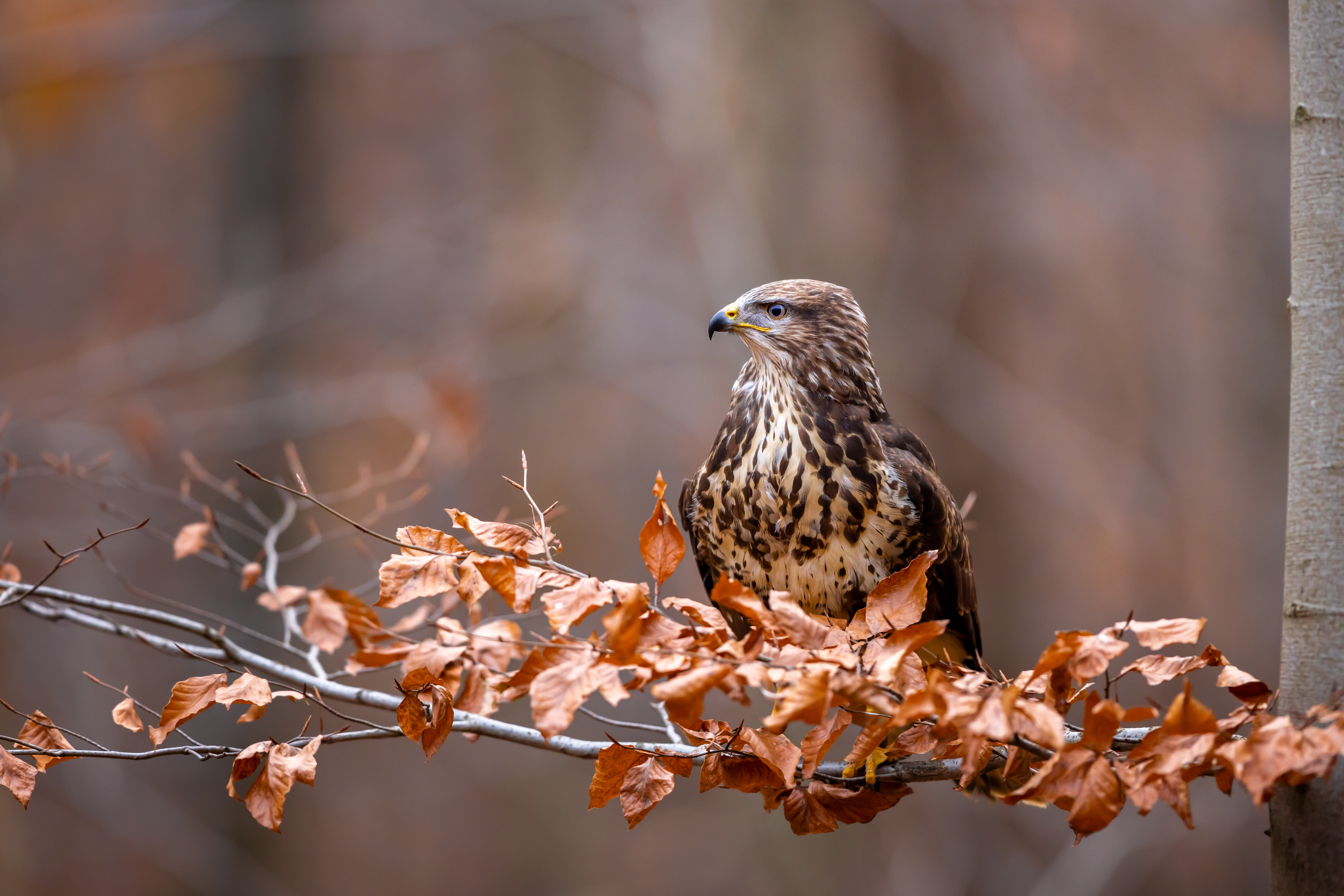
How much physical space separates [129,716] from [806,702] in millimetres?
1250

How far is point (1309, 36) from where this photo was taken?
6.56 feet

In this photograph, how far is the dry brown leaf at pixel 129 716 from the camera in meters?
1.80

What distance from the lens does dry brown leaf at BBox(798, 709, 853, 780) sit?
172cm

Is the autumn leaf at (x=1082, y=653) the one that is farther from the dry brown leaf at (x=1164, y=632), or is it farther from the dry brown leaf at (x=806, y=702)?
the dry brown leaf at (x=806, y=702)

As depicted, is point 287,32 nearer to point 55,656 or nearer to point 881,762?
point 55,656

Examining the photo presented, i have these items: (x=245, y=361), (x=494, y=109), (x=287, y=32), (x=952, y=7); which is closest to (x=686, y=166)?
(x=952, y=7)

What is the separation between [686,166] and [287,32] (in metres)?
2.64

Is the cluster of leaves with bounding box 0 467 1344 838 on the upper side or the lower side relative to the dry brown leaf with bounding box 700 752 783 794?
upper

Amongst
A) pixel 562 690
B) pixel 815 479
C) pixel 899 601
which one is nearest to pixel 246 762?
pixel 562 690

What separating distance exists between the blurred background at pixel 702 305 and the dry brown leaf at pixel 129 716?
10.8 feet

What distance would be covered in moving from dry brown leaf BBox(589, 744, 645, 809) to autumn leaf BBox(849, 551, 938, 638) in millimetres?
454

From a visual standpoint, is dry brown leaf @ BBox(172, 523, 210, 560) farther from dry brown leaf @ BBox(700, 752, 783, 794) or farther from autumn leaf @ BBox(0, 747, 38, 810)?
dry brown leaf @ BBox(700, 752, 783, 794)

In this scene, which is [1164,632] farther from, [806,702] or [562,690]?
[562,690]

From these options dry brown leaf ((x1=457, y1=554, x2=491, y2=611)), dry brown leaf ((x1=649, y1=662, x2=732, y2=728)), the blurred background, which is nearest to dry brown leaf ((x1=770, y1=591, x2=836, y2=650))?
dry brown leaf ((x1=649, y1=662, x2=732, y2=728))
